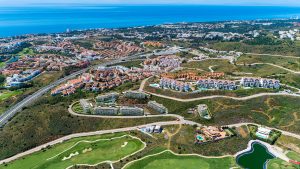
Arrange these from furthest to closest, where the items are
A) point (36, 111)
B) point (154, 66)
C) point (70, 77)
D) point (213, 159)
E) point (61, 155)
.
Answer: point (154, 66) → point (70, 77) → point (36, 111) → point (61, 155) → point (213, 159)

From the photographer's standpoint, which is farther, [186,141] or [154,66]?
[154,66]

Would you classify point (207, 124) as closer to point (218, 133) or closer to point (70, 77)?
point (218, 133)

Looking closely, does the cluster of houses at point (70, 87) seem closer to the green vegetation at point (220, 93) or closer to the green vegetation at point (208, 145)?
the green vegetation at point (220, 93)

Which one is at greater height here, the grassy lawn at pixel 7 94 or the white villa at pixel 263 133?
the grassy lawn at pixel 7 94

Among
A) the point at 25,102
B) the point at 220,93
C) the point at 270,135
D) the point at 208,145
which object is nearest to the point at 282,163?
the point at 270,135

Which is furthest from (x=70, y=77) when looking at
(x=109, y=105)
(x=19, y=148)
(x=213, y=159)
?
(x=213, y=159)

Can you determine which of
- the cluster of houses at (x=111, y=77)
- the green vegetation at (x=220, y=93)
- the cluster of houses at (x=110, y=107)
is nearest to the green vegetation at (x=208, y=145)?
the cluster of houses at (x=110, y=107)
